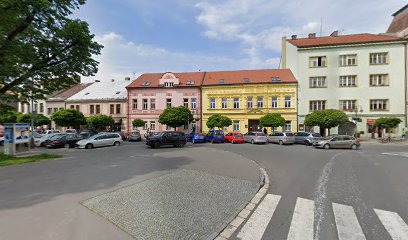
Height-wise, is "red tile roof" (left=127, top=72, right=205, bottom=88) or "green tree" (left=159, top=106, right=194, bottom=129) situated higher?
"red tile roof" (left=127, top=72, right=205, bottom=88)

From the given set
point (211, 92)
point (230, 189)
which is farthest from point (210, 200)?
point (211, 92)

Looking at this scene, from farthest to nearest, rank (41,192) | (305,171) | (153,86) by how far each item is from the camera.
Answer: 1. (153,86)
2. (305,171)
3. (41,192)

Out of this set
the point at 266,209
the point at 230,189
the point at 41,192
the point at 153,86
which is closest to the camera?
the point at 266,209

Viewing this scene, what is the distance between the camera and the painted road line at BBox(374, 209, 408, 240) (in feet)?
13.3

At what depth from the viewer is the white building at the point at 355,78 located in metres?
31.2

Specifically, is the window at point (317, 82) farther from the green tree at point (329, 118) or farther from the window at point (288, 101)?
the green tree at point (329, 118)

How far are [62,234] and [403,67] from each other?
139 feet

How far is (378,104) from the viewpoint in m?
31.7

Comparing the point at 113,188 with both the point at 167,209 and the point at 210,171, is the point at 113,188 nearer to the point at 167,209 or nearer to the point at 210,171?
the point at 167,209

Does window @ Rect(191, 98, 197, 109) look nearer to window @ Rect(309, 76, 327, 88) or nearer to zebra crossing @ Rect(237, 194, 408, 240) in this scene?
window @ Rect(309, 76, 327, 88)

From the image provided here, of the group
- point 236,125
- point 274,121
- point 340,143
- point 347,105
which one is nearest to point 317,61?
point 347,105

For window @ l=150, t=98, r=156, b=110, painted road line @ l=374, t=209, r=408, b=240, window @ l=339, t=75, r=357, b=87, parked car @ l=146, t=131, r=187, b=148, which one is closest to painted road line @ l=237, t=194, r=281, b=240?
painted road line @ l=374, t=209, r=408, b=240

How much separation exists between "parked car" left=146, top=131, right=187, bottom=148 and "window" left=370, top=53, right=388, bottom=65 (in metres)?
30.9

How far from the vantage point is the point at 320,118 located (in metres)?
26.1
